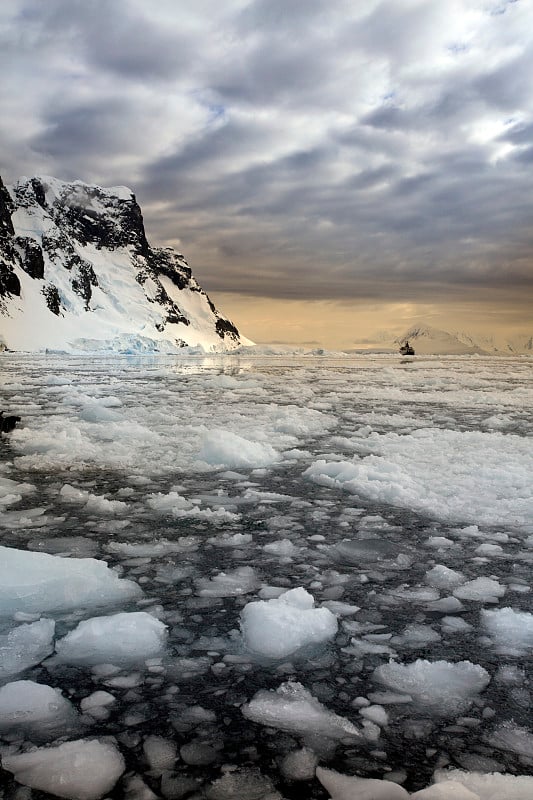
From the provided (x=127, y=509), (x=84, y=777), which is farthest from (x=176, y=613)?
(x=127, y=509)

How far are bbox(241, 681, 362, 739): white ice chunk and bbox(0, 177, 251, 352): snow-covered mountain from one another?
118 meters

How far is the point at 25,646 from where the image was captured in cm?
234

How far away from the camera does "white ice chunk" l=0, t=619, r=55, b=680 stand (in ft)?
7.21

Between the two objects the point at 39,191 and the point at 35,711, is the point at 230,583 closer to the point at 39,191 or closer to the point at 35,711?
the point at 35,711

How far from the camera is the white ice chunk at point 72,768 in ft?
5.09

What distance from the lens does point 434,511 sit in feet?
14.9

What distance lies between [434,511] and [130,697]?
3.16 metres

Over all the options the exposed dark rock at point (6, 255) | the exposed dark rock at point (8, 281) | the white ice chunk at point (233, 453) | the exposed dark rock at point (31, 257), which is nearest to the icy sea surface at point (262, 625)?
the white ice chunk at point (233, 453)

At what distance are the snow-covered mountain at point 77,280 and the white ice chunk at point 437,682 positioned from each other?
117940 millimetres

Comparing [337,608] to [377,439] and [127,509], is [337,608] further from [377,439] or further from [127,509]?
[377,439]

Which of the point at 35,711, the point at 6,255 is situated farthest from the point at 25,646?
the point at 6,255

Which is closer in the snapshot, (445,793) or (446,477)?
(445,793)

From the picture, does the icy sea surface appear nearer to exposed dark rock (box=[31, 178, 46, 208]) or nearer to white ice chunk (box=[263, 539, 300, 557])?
white ice chunk (box=[263, 539, 300, 557])

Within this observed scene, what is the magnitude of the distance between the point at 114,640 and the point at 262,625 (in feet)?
2.09
